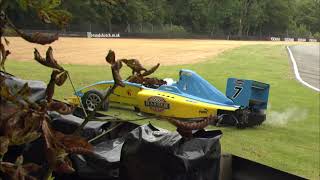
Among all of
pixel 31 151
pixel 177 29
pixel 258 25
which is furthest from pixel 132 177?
pixel 258 25

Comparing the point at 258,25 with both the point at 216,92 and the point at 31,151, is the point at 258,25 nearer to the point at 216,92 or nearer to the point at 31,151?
the point at 216,92

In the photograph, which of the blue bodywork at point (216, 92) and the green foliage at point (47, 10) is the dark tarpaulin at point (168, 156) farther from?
the blue bodywork at point (216, 92)

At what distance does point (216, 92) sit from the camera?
33.0 feet

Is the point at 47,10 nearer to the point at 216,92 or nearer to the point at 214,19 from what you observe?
the point at 216,92

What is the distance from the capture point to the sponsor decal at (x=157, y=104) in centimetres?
982

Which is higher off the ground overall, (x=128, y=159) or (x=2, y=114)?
(x=2, y=114)

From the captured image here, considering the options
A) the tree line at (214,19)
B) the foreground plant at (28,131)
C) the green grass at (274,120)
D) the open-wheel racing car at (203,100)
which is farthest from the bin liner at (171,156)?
the tree line at (214,19)

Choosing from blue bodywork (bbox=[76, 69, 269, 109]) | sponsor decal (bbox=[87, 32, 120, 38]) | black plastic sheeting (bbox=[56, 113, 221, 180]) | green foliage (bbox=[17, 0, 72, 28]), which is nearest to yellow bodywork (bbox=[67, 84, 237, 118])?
blue bodywork (bbox=[76, 69, 269, 109])

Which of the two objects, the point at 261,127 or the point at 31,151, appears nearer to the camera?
the point at 31,151

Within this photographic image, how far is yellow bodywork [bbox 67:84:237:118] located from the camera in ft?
31.1

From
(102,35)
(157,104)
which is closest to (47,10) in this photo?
(157,104)

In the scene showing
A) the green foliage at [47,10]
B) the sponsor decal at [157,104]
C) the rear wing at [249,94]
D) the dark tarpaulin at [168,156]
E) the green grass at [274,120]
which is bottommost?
the green grass at [274,120]

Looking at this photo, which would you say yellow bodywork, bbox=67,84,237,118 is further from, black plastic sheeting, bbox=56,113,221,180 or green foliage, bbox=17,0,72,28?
green foliage, bbox=17,0,72,28

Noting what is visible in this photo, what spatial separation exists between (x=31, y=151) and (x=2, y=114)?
2.55 metres
